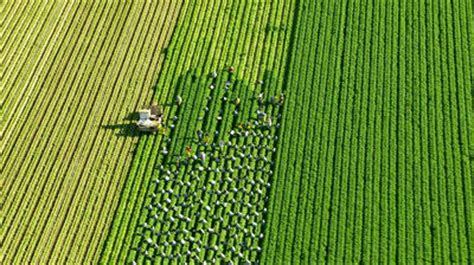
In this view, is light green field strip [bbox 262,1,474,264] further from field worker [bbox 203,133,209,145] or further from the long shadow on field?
the long shadow on field

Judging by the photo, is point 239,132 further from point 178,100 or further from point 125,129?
point 125,129

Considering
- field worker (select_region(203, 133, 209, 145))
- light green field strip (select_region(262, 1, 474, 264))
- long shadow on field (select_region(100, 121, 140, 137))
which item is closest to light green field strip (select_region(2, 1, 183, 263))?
long shadow on field (select_region(100, 121, 140, 137))

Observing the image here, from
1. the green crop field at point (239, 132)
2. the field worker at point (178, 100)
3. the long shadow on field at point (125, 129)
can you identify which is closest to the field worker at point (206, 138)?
the green crop field at point (239, 132)

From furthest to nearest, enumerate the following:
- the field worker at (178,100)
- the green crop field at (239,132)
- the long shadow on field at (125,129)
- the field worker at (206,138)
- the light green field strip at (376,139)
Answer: the field worker at (178,100), the long shadow on field at (125,129), the field worker at (206,138), the green crop field at (239,132), the light green field strip at (376,139)

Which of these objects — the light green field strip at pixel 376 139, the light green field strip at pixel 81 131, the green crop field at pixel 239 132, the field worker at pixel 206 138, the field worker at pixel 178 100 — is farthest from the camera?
the field worker at pixel 178 100

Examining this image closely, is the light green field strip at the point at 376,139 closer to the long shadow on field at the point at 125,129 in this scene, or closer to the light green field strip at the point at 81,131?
the long shadow on field at the point at 125,129

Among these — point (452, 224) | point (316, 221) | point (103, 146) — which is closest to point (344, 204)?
point (316, 221)
